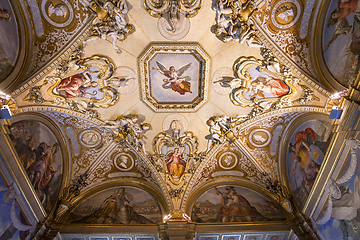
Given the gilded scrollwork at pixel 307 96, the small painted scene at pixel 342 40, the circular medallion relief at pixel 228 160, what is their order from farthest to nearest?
the circular medallion relief at pixel 228 160 → the gilded scrollwork at pixel 307 96 → the small painted scene at pixel 342 40

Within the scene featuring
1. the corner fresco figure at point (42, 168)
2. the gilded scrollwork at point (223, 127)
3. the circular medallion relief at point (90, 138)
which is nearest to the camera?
the corner fresco figure at point (42, 168)

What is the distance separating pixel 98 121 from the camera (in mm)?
10664

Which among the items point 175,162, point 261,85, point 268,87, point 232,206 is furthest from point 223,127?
point 232,206

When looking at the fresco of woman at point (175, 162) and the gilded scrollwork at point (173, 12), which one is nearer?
the gilded scrollwork at point (173, 12)

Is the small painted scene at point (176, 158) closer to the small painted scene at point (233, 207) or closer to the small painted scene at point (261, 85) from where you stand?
the small painted scene at point (233, 207)

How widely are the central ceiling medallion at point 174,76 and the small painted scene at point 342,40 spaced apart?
14.0 ft

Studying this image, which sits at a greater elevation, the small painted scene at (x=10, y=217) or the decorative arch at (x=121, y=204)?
the small painted scene at (x=10, y=217)

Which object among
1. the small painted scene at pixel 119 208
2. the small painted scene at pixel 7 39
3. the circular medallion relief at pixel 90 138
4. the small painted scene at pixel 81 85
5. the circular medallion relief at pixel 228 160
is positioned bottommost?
the small painted scene at pixel 119 208

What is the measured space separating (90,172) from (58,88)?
492 cm

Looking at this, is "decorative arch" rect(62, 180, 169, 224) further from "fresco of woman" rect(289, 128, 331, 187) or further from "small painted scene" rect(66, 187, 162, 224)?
"fresco of woman" rect(289, 128, 331, 187)

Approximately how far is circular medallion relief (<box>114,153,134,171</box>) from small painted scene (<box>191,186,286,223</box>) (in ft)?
13.1

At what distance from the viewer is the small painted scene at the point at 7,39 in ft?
22.9

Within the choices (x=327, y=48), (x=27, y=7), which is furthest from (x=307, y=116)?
(x=27, y=7)

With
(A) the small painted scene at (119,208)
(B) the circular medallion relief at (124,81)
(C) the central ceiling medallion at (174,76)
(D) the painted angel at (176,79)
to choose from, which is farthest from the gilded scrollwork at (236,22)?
(A) the small painted scene at (119,208)
